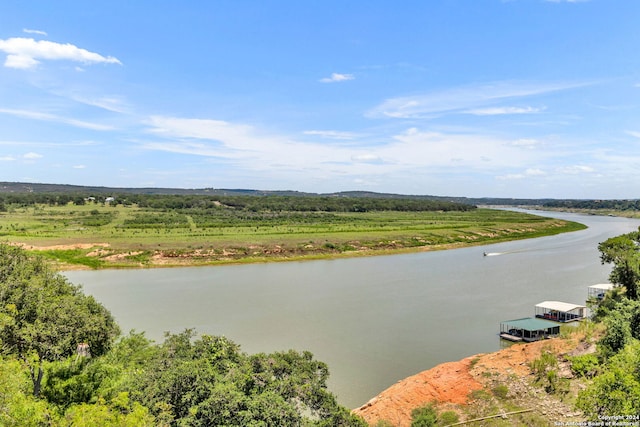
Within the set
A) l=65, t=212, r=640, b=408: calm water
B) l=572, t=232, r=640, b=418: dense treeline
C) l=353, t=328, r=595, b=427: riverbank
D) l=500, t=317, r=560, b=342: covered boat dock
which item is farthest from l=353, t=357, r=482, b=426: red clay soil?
l=500, t=317, r=560, b=342: covered boat dock

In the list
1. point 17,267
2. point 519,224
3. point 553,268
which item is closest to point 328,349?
point 17,267

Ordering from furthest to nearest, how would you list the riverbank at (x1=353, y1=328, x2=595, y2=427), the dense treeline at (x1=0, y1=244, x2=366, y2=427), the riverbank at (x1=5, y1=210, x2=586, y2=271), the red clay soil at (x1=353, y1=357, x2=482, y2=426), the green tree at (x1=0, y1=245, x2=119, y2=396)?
the riverbank at (x1=5, y1=210, x2=586, y2=271)
the red clay soil at (x1=353, y1=357, x2=482, y2=426)
the riverbank at (x1=353, y1=328, x2=595, y2=427)
the green tree at (x1=0, y1=245, x2=119, y2=396)
the dense treeline at (x1=0, y1=244, x2=366, y2=427)

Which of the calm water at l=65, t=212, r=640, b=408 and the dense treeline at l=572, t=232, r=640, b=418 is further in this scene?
the calm water at l=65, t=212, r=640, b=408

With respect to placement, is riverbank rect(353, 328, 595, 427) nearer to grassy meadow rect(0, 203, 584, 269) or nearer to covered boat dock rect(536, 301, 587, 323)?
covered boat dock rect(536, 301, 587, 323)

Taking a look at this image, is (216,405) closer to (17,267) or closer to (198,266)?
(17,267)

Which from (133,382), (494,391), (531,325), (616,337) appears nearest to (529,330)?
(531,325)

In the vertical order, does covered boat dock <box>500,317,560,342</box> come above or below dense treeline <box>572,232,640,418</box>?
below
